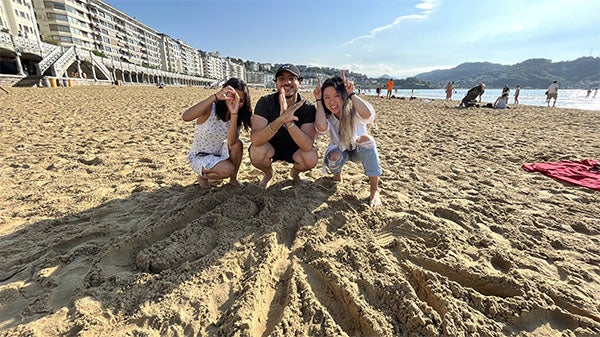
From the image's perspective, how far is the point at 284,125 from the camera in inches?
120

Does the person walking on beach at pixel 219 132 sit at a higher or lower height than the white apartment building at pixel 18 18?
lower

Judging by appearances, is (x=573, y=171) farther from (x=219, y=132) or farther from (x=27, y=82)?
(x=27, y=82)

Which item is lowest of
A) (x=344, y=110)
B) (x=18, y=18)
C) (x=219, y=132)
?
(x=219, y=132)

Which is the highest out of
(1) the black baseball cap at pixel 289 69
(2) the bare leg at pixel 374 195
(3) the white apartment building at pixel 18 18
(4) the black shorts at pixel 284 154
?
(3) the white apartment building at pixel 18 18

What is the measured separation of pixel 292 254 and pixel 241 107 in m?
1.72

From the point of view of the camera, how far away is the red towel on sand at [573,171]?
354 centimetres

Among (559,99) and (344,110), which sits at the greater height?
(344,110)

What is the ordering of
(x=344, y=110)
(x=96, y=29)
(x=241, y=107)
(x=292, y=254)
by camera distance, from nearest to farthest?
1. (x=292, y=254)
2. (x=344, y=110)
3. (x=241, y=107)
4. (x=96, y=29)

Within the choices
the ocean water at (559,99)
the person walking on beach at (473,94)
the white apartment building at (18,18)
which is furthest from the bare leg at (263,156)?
the white apartment building at (18,18)

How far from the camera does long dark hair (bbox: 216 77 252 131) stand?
9.47 feet

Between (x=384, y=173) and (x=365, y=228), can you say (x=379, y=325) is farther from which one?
(x=384, y=173)

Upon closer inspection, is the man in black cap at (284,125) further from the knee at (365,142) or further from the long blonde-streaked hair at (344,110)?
the knee at (365,142)

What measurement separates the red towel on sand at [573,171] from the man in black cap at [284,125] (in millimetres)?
3362

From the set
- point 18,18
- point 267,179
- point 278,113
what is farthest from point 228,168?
point 18,18
